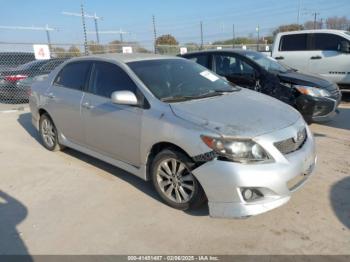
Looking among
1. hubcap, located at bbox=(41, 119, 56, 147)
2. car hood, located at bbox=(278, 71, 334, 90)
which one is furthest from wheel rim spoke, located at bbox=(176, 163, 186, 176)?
car hood, located at bbox=(278, 71, 334, 90)

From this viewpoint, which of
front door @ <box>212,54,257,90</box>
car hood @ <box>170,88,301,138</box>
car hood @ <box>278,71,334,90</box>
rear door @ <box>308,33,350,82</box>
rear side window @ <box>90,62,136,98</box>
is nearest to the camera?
car hood @ <box>170,88,301,138</box>

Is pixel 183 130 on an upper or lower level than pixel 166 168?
upper

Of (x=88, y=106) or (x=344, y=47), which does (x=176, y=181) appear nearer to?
(x=88, y=106)

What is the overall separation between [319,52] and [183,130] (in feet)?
25.6

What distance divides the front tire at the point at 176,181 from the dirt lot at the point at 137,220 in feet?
0.46

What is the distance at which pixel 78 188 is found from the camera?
14.4ft

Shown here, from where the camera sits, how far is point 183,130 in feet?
11.1

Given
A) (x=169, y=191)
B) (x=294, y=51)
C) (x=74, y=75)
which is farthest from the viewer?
(x=294, y=51)

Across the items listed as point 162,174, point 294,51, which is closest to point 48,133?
point 162,174

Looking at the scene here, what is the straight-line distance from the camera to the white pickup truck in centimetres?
Answer: 931

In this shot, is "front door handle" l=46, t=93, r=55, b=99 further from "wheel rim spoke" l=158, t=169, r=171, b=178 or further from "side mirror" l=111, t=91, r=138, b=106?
"wheel rim spoke" l=158, t=169, r=171, b=178

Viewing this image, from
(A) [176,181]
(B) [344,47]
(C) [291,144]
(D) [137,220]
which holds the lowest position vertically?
(D) [137,220]

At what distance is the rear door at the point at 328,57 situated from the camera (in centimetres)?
930

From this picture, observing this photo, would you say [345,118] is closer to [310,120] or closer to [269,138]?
[310,120]
